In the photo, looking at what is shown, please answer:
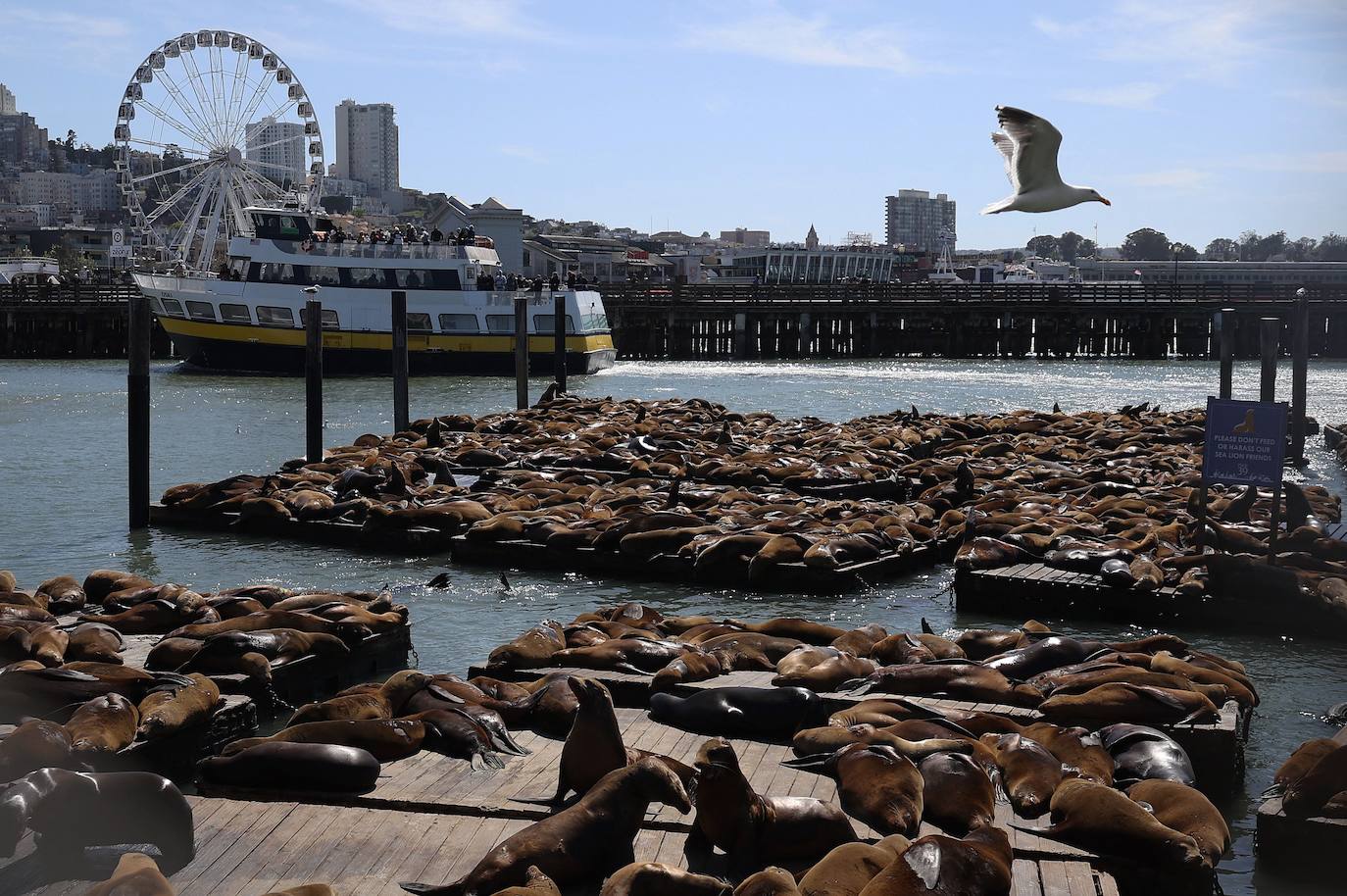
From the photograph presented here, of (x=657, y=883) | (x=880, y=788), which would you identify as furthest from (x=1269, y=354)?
(x=657, y=883)

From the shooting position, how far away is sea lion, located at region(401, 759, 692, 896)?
4.05 meters

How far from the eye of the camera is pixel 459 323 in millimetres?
39031

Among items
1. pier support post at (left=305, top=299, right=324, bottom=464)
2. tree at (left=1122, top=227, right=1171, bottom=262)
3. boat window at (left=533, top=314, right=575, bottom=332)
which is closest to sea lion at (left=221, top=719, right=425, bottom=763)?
pier support post at (left=305, top=299, right=324, bottom=464)

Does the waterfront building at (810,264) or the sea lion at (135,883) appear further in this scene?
the waterfront building at (810,264)

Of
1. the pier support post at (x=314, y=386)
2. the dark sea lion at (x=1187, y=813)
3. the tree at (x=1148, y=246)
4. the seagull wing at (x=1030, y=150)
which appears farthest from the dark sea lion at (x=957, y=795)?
the tree at (x=1148, y=246)

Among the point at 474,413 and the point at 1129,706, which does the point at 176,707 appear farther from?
the point at 474,413

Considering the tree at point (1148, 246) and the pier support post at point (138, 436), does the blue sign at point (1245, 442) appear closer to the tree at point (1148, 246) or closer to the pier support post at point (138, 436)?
the pier support post at point (138, 436)

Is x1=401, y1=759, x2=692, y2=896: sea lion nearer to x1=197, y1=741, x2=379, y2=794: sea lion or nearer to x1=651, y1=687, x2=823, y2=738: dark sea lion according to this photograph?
x1=197, y1=741, x2=379, y2=794: sea lion

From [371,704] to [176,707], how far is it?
0.85 meters

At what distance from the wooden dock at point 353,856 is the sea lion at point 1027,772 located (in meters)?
0.42

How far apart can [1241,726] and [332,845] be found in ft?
13.8

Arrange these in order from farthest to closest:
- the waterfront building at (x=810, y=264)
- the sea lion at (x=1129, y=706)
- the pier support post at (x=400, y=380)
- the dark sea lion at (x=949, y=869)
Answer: the waterfront building at (x=810, y=264)
the pier support post at (x=400, y=380)
the sea lion at (x=1129, y=706)
the dark sea lion at (x=949, y=869)

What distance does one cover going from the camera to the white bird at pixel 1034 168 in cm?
720

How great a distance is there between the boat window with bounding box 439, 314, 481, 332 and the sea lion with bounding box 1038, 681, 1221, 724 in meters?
34.1
